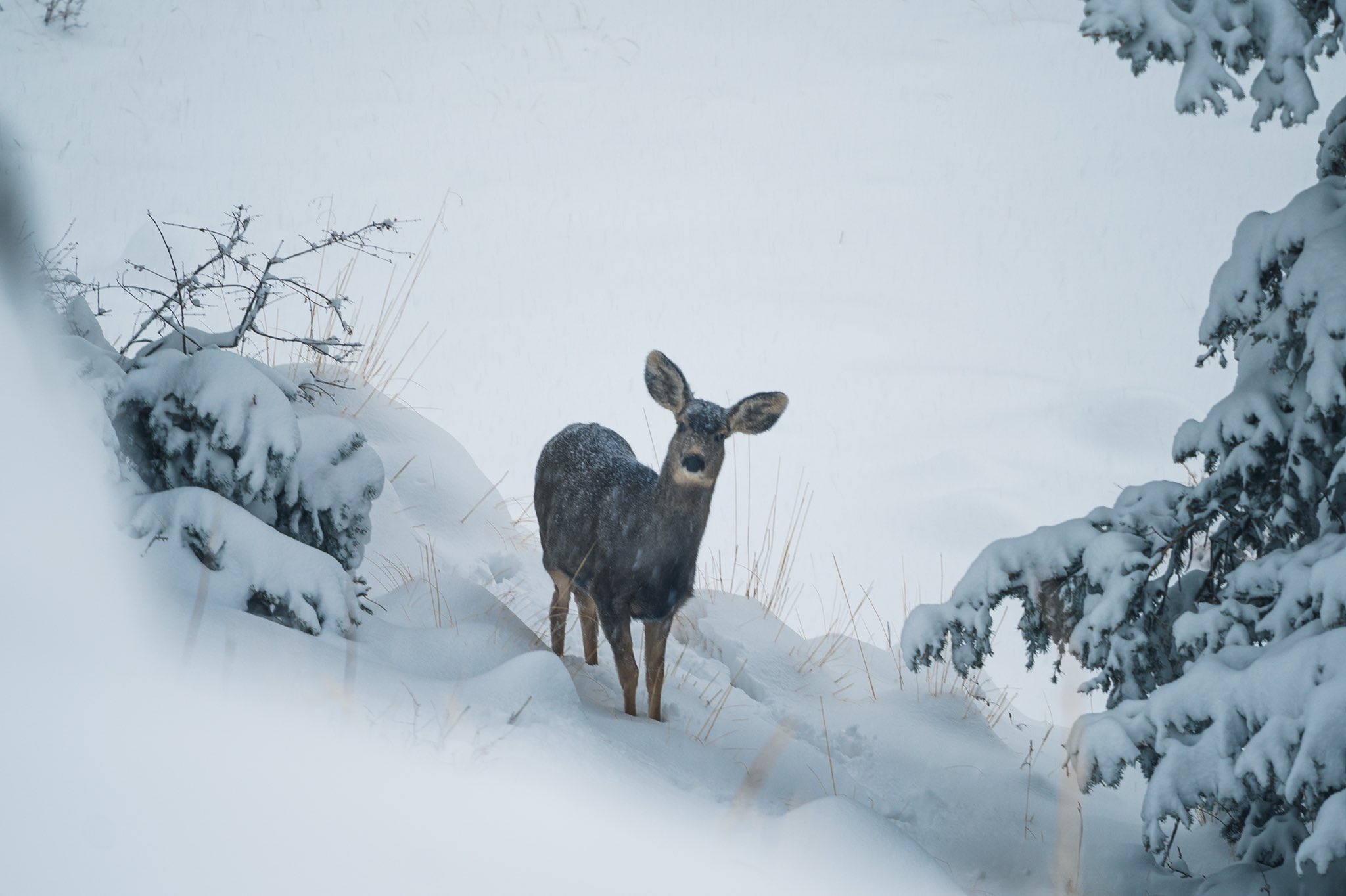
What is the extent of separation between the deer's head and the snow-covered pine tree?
1.10 metres

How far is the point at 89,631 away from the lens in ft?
9.23

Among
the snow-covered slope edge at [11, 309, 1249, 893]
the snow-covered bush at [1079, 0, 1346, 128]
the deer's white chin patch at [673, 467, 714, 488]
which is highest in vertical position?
the snow-covered bush at [1079, 0, 1346, 128]

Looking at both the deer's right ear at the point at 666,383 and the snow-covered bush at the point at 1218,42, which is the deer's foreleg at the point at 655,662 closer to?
the deer's right ear at the point at 666,383

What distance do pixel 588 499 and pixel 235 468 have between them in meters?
1.57

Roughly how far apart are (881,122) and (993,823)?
2178 centimetres

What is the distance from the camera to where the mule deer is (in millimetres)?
4555

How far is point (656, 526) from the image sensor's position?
4.66 meters

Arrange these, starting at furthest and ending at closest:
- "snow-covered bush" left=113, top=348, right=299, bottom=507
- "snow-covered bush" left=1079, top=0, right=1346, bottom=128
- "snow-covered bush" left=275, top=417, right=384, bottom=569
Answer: "snow-covered bush" left=275, top=417, right=384, bottom=569
"snow-covered bush" left=113, top=348, right=299, bottom=507
"snow-covered bush" left=1079, top=0, right=1346, bottom=128

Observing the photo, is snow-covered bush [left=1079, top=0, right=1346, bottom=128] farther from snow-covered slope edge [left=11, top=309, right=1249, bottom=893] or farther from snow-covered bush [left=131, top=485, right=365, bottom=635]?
snow-covered bush [left=131, top=485, right=365, bottom=635]

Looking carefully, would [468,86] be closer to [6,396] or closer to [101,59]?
[101,59]

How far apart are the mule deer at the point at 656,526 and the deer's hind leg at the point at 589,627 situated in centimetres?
31

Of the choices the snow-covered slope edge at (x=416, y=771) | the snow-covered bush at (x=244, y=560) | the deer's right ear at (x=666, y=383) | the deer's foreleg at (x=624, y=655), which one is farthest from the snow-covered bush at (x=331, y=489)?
the deer's right ear at (x=666, y=383)

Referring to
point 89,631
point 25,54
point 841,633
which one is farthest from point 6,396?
point 25,54

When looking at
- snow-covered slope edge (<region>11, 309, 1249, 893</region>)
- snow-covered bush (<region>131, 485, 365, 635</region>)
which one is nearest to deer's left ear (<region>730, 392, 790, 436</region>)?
snow-covered slope edge (<region>11, 309, 1249, 893</region>)
